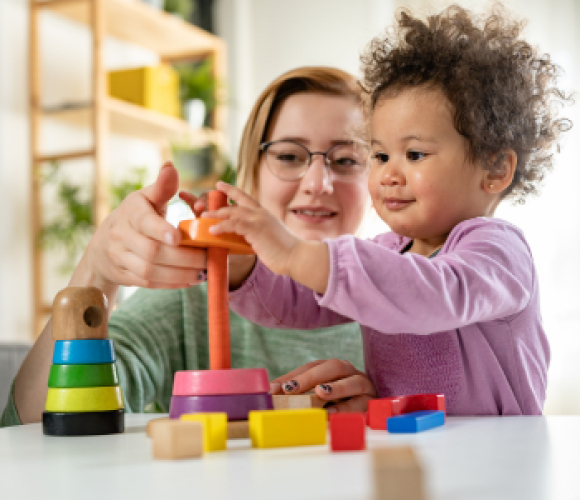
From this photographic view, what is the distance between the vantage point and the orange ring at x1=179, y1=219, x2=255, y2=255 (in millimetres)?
644

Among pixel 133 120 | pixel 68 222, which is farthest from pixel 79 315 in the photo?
pixel 133 120

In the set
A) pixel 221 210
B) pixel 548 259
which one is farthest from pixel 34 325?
pixel 221 210

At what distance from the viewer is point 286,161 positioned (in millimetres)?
1454

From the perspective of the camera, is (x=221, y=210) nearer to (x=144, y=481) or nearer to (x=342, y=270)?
(x=342, y=270)

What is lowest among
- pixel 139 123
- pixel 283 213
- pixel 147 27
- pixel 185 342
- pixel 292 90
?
pixel 185 342

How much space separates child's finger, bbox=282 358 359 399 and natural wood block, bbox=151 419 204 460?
318 mm

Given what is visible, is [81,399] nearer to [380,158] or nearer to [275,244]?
[275,244]

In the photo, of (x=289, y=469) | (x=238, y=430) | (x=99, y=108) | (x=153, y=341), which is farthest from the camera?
(x=99, y=108)

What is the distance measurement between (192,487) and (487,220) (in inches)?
22.8

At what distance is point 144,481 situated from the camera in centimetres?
44

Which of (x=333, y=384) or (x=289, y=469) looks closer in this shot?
(x=289, y=469)

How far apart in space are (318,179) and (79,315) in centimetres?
78

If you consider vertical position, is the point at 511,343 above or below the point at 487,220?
below

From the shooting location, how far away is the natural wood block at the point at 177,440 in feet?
1.63
